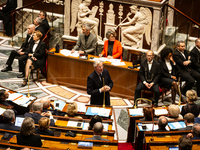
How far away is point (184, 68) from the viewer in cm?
715

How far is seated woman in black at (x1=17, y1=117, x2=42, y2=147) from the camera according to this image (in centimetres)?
392

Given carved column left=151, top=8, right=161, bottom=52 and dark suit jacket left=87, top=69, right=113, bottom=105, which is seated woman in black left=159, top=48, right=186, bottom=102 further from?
dark suit jacket left=87, top=69, right=113, bottom=105

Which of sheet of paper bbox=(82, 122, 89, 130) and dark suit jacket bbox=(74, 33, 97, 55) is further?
dark suit jacket bbox=(74, 33, 97, 55)

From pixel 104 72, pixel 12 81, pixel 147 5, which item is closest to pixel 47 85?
pixel 12 81

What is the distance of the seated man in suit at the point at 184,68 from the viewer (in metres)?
7.00

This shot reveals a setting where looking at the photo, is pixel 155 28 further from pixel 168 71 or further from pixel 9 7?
pixel 9 7

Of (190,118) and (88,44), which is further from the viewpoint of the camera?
(88,44)

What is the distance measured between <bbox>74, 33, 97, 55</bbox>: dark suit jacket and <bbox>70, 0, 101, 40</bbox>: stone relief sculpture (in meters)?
0.48

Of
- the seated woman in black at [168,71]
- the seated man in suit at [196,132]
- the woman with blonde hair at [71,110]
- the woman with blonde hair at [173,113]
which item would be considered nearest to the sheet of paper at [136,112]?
the woman with blonde hair at [173,113]

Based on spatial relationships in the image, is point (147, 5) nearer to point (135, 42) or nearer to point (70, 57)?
point (135, 42)

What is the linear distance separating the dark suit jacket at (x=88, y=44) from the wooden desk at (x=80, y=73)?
19.4 inches

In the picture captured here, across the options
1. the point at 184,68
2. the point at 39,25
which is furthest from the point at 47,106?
the point at 39,25

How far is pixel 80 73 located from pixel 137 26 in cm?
184

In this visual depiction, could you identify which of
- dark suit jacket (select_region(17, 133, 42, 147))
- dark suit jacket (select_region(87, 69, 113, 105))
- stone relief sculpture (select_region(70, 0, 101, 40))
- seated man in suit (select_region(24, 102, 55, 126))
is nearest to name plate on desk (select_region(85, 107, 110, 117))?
dark suit jacket (select_region(87, 69, 113, 105))
